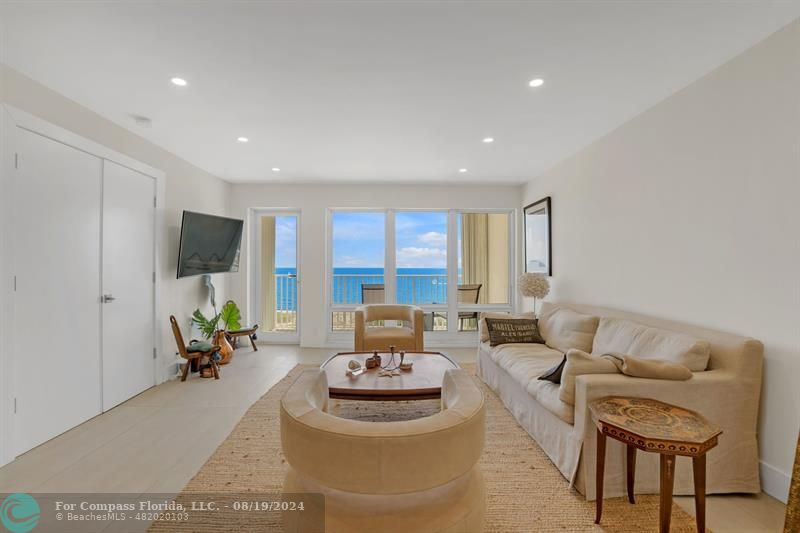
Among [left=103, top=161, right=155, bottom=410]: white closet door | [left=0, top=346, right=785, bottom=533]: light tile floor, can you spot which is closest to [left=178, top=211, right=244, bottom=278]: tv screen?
[left=103, top=161, right=155, bottom=410]: white closet door

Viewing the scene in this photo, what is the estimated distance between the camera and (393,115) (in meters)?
2.86

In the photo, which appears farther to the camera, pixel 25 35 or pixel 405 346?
pixel 405 346

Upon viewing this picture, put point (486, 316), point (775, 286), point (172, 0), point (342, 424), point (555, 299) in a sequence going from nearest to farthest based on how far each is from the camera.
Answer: point (342, 424) < point (172, 0) < point (775, 286) < point (486, 316) < point (555, 299)

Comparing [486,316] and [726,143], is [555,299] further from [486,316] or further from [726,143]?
[726,143]

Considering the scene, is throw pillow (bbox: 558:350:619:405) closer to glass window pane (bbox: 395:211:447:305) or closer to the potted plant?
glass window pane (bbox: 395:211:447:305)

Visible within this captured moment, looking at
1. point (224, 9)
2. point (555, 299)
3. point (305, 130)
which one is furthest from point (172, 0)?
point (555, 299)

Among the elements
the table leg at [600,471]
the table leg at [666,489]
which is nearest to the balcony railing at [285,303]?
the table leg at [600,471]

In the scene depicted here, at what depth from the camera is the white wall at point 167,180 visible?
236cm

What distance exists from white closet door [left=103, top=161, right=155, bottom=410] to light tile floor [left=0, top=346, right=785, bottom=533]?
0.25m

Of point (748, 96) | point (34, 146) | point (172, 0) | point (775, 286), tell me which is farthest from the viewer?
point (34, 146)

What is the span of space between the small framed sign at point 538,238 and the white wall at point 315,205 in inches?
42.9

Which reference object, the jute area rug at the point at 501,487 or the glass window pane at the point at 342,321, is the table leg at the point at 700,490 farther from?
the glass window pane at the point at 342,321

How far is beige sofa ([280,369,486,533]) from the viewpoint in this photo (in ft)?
3.23

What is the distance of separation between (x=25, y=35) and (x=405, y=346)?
3.69 meters
